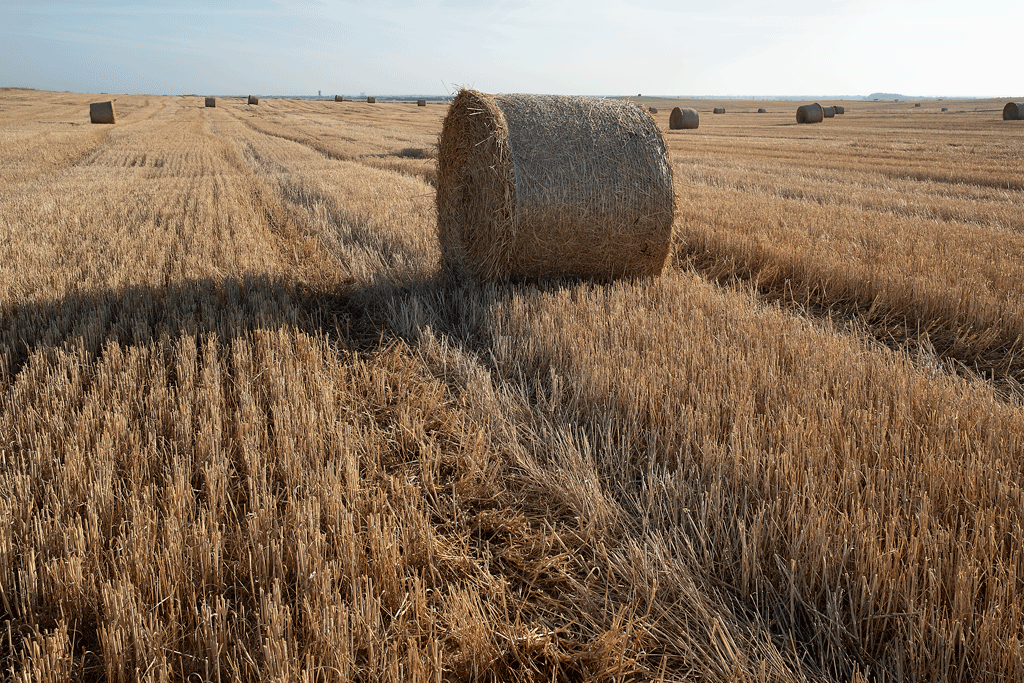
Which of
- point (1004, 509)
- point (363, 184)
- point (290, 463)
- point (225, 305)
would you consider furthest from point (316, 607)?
point (363, 184)

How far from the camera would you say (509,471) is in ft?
10.9

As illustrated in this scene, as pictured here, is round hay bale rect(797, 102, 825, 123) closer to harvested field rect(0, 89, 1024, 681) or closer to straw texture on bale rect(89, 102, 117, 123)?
harvested field rect(0, 89, 1024, 681)

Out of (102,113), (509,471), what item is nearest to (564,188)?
(509,471)

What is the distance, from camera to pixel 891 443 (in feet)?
10.4

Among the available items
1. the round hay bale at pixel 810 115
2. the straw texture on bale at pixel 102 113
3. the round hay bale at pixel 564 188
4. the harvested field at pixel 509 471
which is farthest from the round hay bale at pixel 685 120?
the round hay bale at pixel 564 188

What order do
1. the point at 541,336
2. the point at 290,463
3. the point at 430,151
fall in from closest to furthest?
the point at 290,463, the point at 541,336, the point at 430,151

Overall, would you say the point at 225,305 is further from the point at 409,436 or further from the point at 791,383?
the point at 791,383

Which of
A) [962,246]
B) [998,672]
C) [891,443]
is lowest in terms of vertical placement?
[998,672]

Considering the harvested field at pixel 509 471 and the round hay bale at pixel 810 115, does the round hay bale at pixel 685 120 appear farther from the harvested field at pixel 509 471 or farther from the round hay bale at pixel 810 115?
the harvested field at pixel 509 471

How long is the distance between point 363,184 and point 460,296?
22.1 feet

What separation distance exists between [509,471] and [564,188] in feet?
10.9

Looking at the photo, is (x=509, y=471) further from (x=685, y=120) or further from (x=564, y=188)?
(x=685, y=120)

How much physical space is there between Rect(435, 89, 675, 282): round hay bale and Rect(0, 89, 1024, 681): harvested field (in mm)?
322

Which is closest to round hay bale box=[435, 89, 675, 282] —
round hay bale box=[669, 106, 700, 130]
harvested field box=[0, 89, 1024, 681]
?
harvested field box=[0, 89, 1024, 681]
